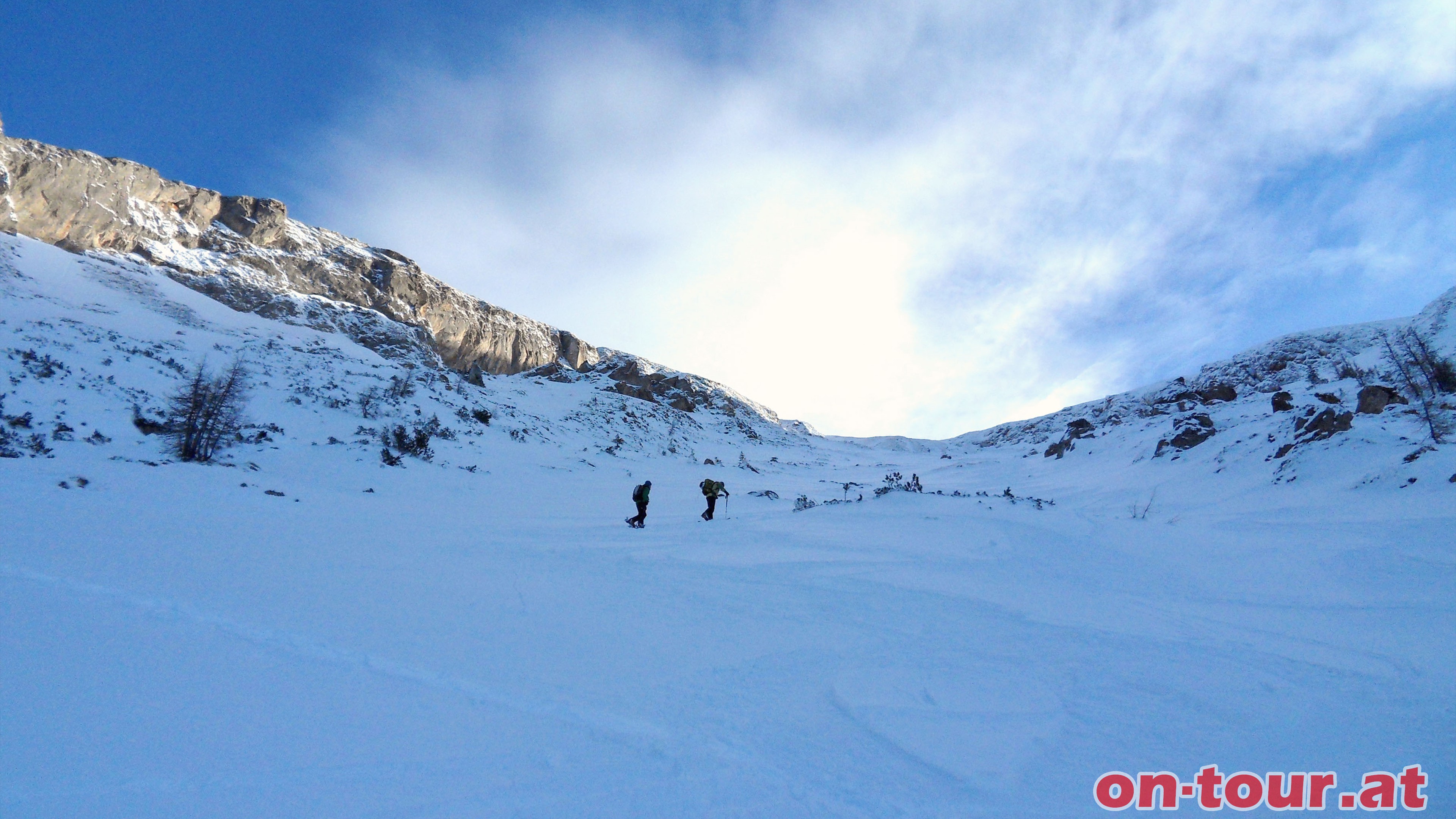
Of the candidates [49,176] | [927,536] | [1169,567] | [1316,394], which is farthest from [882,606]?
[49,176]

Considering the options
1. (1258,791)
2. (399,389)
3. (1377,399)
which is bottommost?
(1258,791)

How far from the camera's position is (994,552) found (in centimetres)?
771

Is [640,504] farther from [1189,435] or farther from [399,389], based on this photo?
[1189,435]

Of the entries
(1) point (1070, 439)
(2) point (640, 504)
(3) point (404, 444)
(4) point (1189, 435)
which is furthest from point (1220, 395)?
(3) point (404, 444)

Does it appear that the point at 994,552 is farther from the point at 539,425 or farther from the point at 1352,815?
the point at 539,425

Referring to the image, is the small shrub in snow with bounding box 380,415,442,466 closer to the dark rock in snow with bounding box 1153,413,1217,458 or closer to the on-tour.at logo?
the on-tour.at logo

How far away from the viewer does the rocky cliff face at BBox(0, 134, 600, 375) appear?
42125mm

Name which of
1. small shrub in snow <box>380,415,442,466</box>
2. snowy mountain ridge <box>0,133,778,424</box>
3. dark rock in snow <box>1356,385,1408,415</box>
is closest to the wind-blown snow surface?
small shrub in snow <box>380,415,442,466</box>

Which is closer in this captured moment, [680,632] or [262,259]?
[680,632]

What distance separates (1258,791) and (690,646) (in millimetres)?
3412

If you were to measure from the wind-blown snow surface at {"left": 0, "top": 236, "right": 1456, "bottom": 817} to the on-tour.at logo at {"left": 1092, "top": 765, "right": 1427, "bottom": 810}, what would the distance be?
7 cm

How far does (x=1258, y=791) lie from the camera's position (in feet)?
9.00

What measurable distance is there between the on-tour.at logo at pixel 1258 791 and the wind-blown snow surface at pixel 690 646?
0.07 metres

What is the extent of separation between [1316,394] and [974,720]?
22.4m
